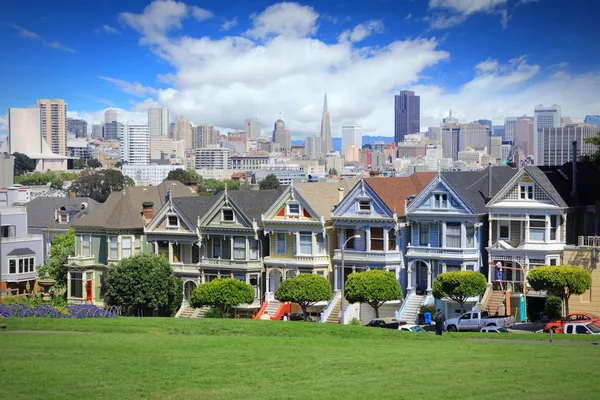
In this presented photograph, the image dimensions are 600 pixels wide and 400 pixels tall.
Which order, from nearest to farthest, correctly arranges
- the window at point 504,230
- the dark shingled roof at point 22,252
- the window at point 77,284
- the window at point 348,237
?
the window at point 504,230 → the window at point 348,237 → the window at point 77,284 → the dark shingled roof at point 22,252

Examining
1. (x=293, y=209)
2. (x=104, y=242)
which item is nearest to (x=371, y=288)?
(x=293, y=209)

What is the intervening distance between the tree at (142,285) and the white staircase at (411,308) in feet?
51.7

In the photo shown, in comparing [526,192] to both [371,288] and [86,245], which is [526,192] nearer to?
[371,288]

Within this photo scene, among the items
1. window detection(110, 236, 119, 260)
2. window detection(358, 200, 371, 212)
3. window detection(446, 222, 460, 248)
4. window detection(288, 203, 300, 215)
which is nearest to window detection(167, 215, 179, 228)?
window detection(110, 236, 119, 260)

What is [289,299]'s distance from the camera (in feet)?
186

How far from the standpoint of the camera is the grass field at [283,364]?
27406 mm

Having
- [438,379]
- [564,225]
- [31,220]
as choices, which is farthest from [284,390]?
[31,220]

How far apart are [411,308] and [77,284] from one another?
2536cm

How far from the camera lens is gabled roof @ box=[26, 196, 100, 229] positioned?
108 meters

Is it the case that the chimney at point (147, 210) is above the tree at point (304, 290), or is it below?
above

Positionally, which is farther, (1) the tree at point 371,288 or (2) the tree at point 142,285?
(2) the tree at point 142,285

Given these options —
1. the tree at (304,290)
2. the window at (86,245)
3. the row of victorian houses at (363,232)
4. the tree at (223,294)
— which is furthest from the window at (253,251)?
the window at (86,245)

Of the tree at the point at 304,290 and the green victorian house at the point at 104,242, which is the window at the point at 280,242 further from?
the green victorian house at the point at 104,242

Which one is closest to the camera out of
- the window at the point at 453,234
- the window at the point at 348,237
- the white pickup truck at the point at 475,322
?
the white pickup truck at the point at 475,322
